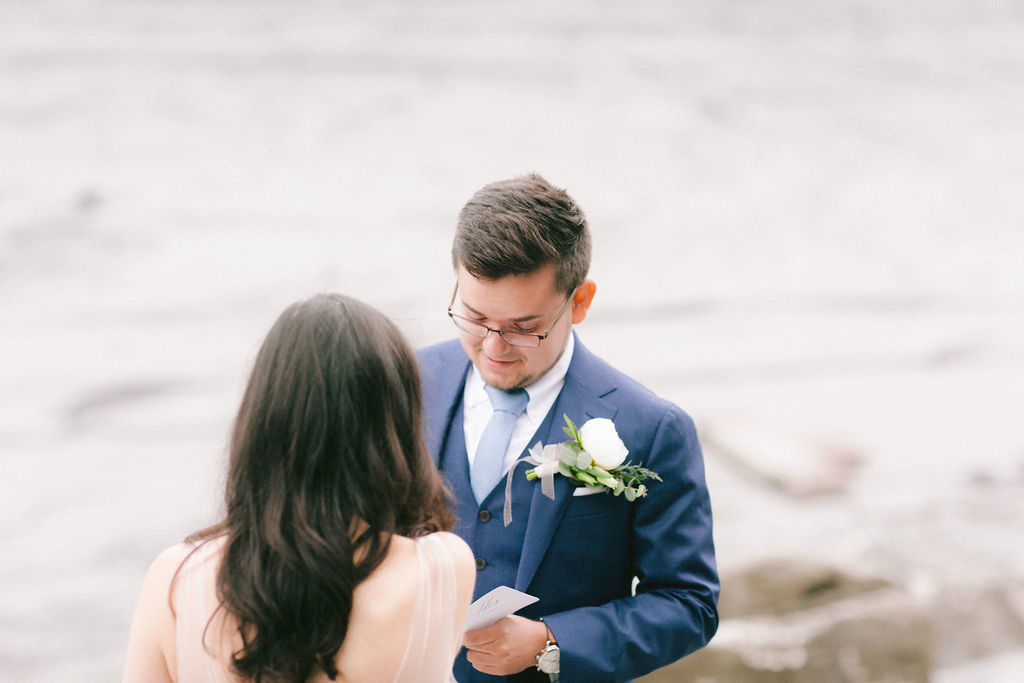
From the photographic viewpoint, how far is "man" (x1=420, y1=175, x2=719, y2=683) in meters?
1.74

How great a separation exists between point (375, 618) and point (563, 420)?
0.76 m

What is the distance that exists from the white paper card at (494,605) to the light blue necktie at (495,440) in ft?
0.94

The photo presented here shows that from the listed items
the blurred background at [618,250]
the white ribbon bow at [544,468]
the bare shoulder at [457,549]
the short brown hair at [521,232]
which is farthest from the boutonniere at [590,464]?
the blurred background at [618,250]

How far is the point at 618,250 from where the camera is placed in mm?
8312

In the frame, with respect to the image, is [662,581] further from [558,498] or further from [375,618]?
[375,618]

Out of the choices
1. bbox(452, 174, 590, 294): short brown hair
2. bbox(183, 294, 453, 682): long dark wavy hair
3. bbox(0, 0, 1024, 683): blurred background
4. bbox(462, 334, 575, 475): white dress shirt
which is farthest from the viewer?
bbox(0, 0, 1024, 683): blurred background

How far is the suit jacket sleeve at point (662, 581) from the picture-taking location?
1.74 metres

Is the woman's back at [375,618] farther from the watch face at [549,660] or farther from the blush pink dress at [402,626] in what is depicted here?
the watch face at [549,660]

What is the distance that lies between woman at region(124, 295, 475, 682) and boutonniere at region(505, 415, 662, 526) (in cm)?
46

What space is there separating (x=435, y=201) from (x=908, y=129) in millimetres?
5778

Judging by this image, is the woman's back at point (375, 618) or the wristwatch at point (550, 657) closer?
the woman's back at point (375, 618)

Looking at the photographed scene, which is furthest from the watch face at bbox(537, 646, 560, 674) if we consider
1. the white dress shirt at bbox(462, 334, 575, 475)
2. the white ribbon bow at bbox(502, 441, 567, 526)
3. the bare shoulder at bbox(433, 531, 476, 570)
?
the bare shoulder at bbox(433, 531, 476, 570)

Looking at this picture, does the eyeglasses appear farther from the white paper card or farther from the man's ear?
the white paper card

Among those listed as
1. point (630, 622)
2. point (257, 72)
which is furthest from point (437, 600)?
point (257, 72)
